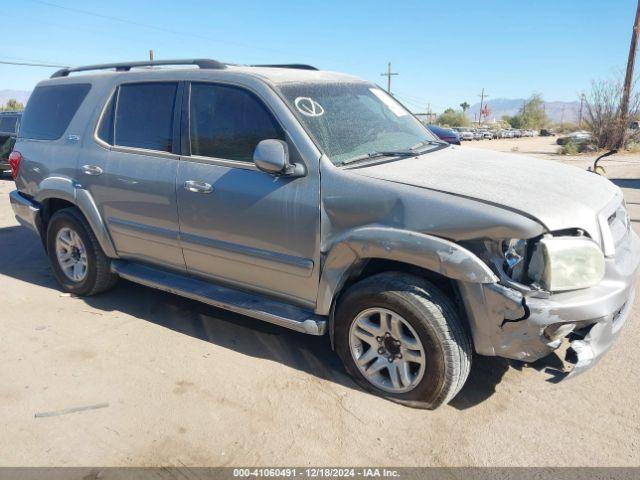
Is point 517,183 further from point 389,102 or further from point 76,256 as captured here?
point 76,256

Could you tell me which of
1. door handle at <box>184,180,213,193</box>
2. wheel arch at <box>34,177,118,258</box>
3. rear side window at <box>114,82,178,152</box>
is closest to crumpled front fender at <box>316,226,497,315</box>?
door handle at <box>184,180,213,193</box>

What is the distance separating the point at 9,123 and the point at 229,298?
42.2ft

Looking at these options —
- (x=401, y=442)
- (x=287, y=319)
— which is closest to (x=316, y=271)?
(x=287, y=319)

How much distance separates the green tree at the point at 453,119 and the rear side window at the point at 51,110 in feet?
284

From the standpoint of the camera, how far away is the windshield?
341cm

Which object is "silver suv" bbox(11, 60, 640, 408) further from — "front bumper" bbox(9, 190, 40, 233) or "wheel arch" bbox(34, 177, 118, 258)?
"front bumper" bbox(9, 190, 40, 233)

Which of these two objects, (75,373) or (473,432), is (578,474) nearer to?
(473,432)

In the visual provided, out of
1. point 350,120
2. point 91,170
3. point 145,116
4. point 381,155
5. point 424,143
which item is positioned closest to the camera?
point 381,155

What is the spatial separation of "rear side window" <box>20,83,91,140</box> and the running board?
140 cm

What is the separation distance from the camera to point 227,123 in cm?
369

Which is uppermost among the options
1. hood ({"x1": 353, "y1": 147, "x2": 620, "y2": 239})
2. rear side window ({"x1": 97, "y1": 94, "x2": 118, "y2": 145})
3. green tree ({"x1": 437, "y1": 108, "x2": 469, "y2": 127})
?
rear side window ({"x1": 97, "y1": 94, "x2": 118, "y2": 145})

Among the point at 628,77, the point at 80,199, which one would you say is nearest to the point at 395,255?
the point at 80,199

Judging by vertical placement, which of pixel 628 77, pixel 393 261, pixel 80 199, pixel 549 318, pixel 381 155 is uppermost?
pixel 628 77

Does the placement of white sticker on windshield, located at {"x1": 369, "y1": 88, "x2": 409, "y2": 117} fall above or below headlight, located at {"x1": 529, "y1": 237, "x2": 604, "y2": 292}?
above
